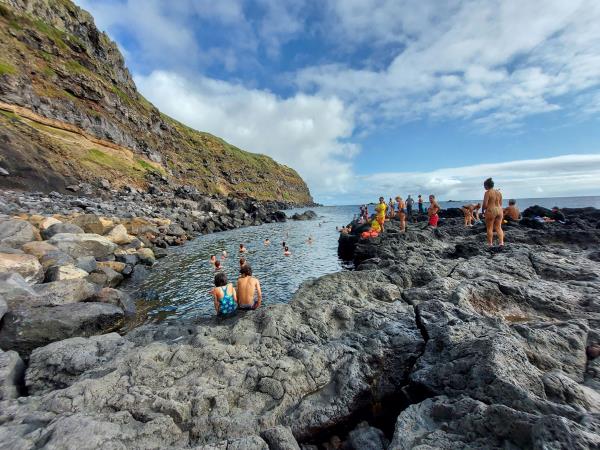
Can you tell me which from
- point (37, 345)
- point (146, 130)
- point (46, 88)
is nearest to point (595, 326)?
Result: point (37, 345)

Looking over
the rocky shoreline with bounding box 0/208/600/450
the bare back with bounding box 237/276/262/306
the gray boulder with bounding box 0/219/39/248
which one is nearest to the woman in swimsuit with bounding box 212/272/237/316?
the bare back with bounding box 237/276/262/306

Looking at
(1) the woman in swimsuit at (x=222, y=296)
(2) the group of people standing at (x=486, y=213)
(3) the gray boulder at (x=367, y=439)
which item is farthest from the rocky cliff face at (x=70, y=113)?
(3) the gray boulder at (x=367, y=439)

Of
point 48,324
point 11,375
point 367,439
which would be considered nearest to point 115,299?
point 48,324

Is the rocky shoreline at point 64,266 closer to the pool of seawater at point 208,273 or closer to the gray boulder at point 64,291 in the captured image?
the gray boulder at point 64,291

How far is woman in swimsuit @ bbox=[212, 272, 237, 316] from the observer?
851 cm

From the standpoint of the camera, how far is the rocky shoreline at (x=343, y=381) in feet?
10.1

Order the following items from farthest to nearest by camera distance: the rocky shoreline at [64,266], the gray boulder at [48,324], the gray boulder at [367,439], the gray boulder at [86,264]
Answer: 1. the gray boulder at [86,264]
2. the rocky shoreline at [64,266]
3. the gray boulder at [48,324]
4. the gray boulder at [367,439]

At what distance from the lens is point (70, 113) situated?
143ft

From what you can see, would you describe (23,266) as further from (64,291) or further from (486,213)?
(486,213)

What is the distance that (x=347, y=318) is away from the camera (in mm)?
6570

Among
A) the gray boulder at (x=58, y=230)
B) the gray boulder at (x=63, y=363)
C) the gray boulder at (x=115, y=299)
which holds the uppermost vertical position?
the gray boulder at (x=58, y=230)

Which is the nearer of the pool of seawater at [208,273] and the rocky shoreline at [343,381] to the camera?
the rocky shoreline at [343,381]

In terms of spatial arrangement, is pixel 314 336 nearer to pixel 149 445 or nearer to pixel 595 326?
pixel 149 445

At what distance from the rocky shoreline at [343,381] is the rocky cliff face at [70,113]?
1316 inches
